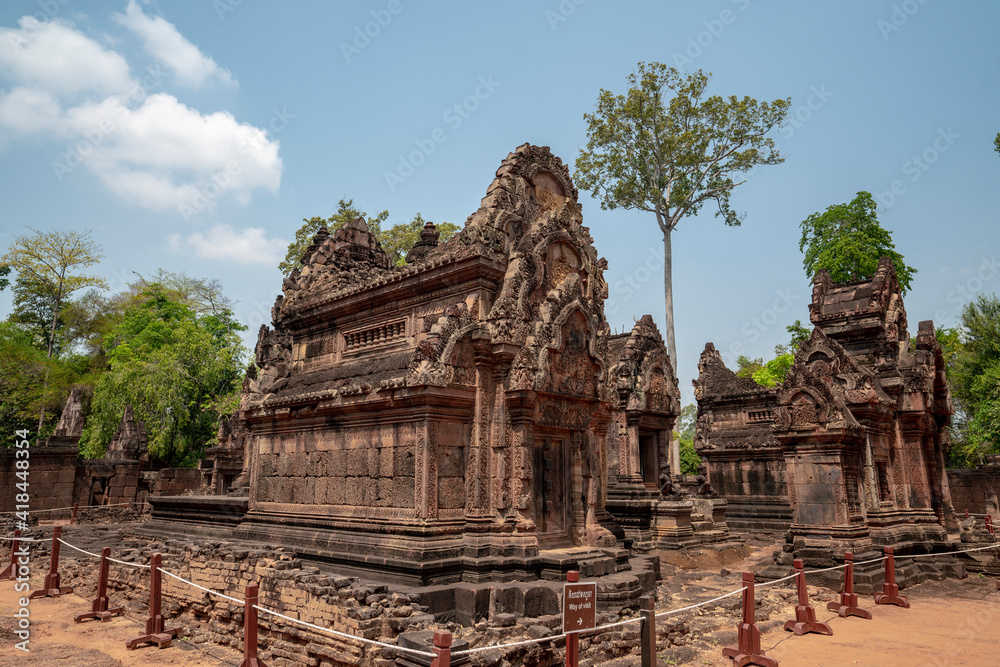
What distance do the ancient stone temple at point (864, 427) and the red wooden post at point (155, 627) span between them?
10.8 metres

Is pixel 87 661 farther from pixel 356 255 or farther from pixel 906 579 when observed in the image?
pixel 906 579

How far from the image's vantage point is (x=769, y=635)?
328 inches

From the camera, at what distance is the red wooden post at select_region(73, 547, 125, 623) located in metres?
9.19

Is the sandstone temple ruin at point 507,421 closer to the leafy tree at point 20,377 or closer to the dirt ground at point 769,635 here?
the dirt ground at point 769,635

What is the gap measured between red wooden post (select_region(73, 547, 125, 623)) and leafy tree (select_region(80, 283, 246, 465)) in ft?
72.5

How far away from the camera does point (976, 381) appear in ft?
85.7

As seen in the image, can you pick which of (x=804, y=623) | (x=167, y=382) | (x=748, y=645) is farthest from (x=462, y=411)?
(x=167, y=382)

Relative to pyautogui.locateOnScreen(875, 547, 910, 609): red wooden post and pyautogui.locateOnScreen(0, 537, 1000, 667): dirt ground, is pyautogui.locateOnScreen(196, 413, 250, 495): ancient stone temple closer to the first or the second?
pyautogui.locateOnScreen(0, 537, 1000, 667): dirt ground

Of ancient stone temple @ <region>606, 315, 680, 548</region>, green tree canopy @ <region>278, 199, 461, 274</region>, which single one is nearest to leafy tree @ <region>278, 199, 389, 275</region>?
green tree canopy @ <region>278, 199, 461, 274</region>

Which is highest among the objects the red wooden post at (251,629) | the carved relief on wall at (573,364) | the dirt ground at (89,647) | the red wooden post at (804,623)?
the carved relief on wall at (573,364)

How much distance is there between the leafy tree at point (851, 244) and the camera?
29188 millimetres

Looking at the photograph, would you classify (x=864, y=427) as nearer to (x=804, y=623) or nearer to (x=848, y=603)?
(x=848, y=603)

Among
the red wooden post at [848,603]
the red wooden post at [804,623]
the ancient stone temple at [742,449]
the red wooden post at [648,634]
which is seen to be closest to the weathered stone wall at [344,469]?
the red wooden post at [648,634]

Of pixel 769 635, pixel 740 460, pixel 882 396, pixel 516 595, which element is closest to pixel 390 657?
pixel 516 595
